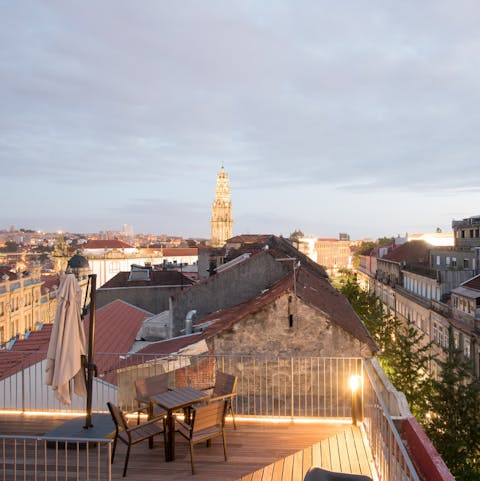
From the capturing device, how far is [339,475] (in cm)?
475

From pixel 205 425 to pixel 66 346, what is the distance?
2550 mm

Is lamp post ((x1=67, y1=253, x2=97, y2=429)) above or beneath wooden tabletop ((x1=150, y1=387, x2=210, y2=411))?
above

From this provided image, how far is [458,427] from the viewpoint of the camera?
17531 mm

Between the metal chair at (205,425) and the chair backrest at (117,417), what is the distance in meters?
0.88

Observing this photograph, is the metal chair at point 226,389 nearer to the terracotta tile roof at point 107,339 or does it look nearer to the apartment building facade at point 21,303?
the terracotta tile roof at point 107,339

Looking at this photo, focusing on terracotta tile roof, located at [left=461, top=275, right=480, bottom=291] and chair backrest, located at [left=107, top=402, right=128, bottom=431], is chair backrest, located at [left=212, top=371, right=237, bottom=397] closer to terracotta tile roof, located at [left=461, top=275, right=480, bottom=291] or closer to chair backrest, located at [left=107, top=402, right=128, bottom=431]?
chair backrest, located at [left=107, top=402, right=128, bottom=431]

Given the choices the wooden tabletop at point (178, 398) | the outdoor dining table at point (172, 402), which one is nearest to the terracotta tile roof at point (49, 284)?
the wooden tabletop at point (178, 398)

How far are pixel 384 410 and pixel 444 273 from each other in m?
35.8

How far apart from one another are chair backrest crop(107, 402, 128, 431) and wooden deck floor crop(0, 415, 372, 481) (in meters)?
0.53


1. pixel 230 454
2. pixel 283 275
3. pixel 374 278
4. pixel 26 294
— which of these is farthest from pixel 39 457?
pixel 374 278


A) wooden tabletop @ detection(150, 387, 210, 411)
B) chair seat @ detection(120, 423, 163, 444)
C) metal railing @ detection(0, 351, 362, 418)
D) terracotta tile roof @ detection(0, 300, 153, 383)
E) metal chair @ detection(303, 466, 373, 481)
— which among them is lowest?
terracotta tile roof @ detection(0, 300, 153, 383)

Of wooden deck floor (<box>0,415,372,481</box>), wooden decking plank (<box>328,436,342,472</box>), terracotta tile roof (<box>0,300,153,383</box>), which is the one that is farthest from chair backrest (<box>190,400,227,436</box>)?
terracotta tile roof (<box>0,300,153,383</box>)

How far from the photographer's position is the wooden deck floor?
22.5ft

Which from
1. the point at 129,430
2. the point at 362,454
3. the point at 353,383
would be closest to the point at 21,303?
the point at 129,430
